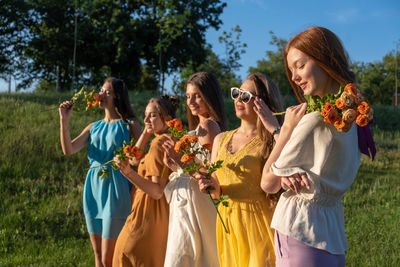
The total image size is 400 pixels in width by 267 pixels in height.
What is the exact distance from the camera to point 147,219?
3477 millimetres

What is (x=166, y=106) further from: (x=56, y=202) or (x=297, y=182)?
(x=56, y=202)

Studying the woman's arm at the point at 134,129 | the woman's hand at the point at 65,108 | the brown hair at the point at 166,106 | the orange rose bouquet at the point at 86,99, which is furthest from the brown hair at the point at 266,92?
the woman's hand at the point at 65,108

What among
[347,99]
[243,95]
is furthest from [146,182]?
[347,99]

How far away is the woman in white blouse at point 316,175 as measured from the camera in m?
1.97

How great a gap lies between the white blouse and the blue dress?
2.52 metres

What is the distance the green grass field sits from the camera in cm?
632

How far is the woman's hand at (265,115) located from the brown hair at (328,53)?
2.07 ft

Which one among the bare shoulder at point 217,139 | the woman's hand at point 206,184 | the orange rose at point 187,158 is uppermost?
the bare shoulder at point 217,139

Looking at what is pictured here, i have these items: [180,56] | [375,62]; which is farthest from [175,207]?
[375,62]

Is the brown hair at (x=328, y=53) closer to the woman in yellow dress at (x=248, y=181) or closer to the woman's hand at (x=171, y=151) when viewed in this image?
the woman in yellow dress at (x=248, y=181)

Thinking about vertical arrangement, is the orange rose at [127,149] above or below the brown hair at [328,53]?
below

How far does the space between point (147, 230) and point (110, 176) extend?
1.13m

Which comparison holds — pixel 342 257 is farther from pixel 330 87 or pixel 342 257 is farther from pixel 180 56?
pixel 180 56

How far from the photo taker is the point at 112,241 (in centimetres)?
408
